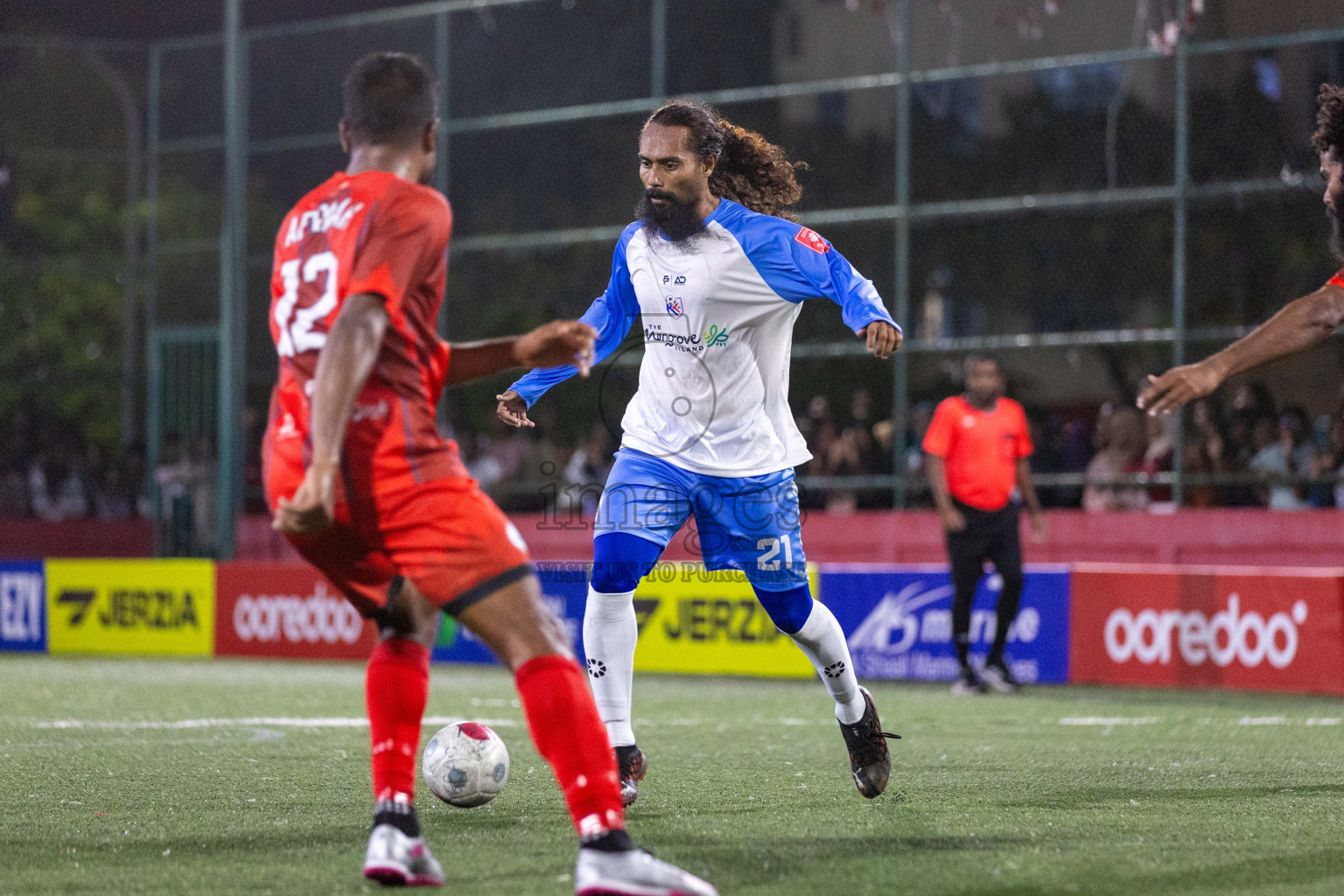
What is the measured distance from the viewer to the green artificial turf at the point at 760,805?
16.1 feet

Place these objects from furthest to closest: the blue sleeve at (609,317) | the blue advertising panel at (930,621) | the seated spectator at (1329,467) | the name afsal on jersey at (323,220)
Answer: the seated spectator at (1329,467) → the blue advertising panel at (930,621) → the blue sleeve at (609,317) → the name afsal on jersey at (323,220)

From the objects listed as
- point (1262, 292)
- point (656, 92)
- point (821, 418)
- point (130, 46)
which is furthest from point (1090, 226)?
point (130, 46)

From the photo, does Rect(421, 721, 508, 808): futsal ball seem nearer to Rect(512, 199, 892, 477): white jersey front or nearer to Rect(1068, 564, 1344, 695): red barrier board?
Rect(512, 199, 892, 477): white jersey front

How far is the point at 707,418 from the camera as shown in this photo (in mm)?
6547

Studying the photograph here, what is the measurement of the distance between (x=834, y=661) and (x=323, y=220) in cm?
292

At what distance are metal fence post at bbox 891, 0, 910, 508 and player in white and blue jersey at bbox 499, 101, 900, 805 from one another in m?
10.2

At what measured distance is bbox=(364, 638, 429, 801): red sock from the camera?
15.9ft

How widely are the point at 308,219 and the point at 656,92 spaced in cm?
1440

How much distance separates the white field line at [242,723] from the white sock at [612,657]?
3.15 m

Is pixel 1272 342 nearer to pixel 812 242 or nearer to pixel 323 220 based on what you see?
pixel 812 242

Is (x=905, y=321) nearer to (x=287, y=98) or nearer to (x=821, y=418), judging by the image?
(x=821, y=418)

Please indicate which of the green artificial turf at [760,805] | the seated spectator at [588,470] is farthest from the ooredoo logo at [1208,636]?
the seated spectator at [588,470]

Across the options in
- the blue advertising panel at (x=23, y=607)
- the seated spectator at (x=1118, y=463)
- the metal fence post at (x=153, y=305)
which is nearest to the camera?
the seated spectator at (x=1118, y=463)

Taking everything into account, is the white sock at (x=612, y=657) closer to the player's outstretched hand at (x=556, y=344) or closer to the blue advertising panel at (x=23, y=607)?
the player's outstretched hand at (x=556, y=344)
